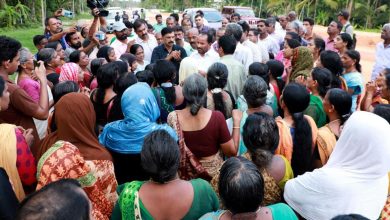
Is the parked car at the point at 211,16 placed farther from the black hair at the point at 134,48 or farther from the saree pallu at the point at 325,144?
the saree pallu at the point at 325,144

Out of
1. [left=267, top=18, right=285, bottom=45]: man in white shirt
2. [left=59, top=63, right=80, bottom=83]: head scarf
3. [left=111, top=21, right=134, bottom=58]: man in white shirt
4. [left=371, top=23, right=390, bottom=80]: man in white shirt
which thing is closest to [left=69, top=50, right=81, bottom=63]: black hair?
[left=59, top=63, right=80, bottom=83]: head scarf

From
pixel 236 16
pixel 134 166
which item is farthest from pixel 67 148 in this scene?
pixel 236 16

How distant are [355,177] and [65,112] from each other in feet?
6.94

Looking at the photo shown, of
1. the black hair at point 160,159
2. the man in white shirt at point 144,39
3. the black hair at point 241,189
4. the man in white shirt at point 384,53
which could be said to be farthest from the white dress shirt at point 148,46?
the black hair at point 241,189

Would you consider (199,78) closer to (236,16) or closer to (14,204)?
(14,204)

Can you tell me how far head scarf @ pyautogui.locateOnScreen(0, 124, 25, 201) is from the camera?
2.39 metres

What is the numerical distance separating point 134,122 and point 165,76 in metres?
0.68

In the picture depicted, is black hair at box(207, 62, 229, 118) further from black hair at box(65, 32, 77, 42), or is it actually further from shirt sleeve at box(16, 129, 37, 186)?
black hair at box(65, 32, 77, 42)

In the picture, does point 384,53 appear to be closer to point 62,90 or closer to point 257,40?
point 257,40

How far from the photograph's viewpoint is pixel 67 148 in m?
2.29

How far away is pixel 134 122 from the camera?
318cm

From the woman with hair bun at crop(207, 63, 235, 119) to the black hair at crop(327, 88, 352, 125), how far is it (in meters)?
1.07

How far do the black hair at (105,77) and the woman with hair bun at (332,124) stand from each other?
6.87 feet

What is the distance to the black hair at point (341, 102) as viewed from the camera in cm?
326
